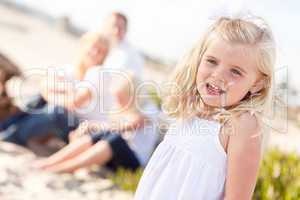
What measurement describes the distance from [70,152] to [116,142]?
385 millimetres

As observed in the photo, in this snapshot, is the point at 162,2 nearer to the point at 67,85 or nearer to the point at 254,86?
the point at 67,85

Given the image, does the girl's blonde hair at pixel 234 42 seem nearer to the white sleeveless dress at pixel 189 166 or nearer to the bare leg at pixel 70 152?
the white sleeveless dress at pixel 189 166

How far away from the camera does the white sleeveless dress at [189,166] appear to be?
2.00 metres

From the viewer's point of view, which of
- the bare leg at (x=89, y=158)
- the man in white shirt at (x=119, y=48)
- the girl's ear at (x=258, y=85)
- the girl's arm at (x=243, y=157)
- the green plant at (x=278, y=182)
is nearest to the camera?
the girl's arm at (x=243, y=157)

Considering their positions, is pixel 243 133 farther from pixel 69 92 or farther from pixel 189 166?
pixel 69 92

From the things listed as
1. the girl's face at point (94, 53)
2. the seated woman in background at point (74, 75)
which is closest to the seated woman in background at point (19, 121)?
the seated woman in background at point (74, 75)

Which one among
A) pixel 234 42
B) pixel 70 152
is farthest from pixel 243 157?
pixel 70 152

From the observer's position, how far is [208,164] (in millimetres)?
1992

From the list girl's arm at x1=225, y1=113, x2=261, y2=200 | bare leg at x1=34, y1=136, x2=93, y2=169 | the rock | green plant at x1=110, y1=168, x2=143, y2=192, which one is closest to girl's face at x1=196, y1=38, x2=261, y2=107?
girl's arm at x1=225, y1=113, x2=261, y2=200

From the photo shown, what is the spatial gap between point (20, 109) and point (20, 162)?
693 millimetres

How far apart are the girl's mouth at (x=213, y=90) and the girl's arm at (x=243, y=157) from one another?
12cm

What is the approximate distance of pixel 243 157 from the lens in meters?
1.92

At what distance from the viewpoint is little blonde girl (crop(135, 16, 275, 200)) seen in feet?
6.39

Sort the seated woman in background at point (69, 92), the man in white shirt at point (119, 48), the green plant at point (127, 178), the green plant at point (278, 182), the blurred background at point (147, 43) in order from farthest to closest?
the man in white shirt at point (119, 48) < the seated woman in background at point (69, 92) < the green plant at point (127, 178) < the blurred background at point (147, 43) < the green plant at point (278, 182)
